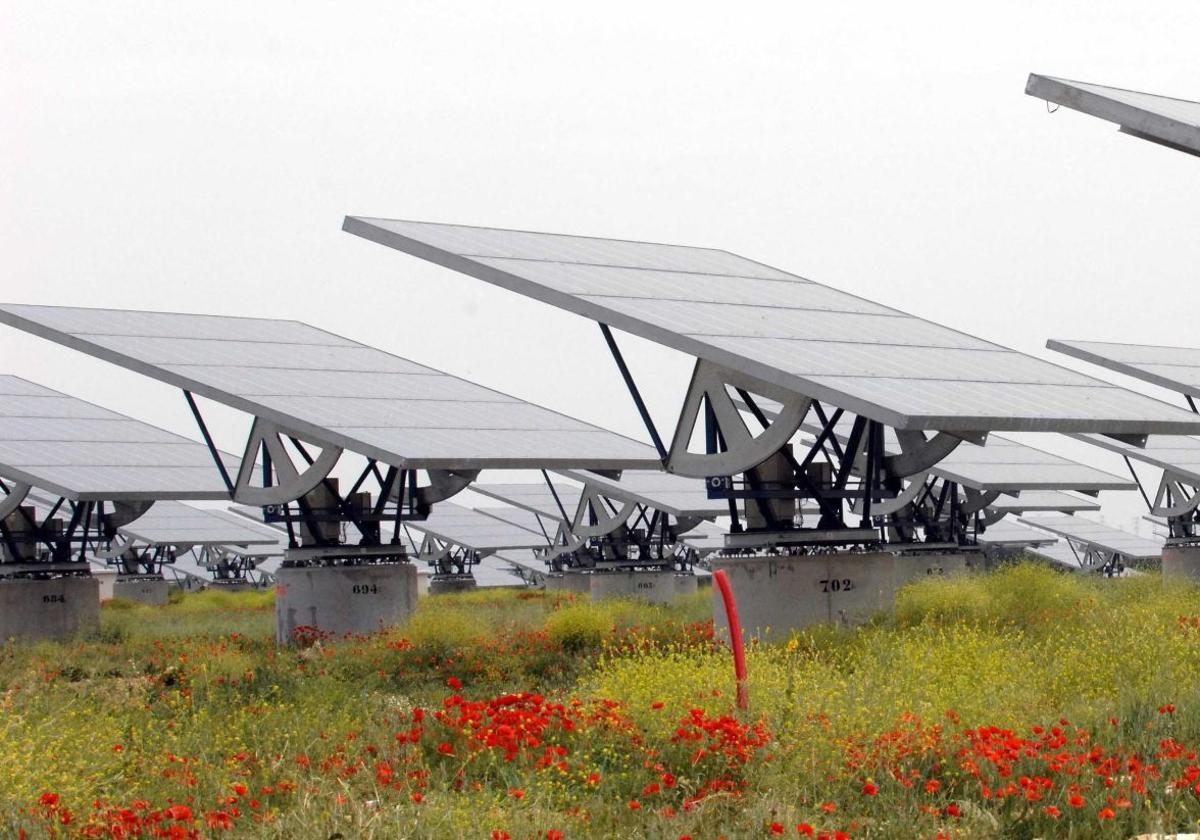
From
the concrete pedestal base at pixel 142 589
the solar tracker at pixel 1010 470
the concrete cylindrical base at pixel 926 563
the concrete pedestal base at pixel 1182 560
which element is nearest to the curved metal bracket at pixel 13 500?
the solar tracker at pixel 1010 470

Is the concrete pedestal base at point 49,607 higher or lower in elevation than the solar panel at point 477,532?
lower

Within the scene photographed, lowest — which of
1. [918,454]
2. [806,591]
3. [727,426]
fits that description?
[806,591]

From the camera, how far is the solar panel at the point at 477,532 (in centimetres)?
6232

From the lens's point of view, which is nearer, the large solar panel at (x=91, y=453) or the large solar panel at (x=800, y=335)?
the large solar panel at (x=800, y=335)

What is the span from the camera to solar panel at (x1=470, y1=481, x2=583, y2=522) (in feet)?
179

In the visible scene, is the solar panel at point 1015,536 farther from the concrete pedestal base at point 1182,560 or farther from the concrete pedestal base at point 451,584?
the concrete pedestal base at point 1182,560

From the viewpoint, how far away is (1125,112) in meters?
14.9

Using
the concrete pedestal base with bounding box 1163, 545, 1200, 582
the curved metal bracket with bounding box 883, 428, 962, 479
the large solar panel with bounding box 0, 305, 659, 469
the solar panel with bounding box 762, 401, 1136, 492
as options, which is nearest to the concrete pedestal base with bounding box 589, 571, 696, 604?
the solar panel with bounding box 762, 401, 1136, 492

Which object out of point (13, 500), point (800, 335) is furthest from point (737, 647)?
point (13, 500)

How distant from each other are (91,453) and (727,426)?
48.6 feet

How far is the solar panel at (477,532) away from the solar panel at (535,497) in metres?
1.86

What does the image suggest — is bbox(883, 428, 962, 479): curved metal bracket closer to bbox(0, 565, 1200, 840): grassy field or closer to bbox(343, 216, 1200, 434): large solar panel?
bbox(343, 216, 1200, 434): large solar panel

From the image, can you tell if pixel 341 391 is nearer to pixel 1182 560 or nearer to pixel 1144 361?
pixel 1144 361

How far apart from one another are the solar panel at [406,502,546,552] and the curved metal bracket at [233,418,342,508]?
32756 millimetres
